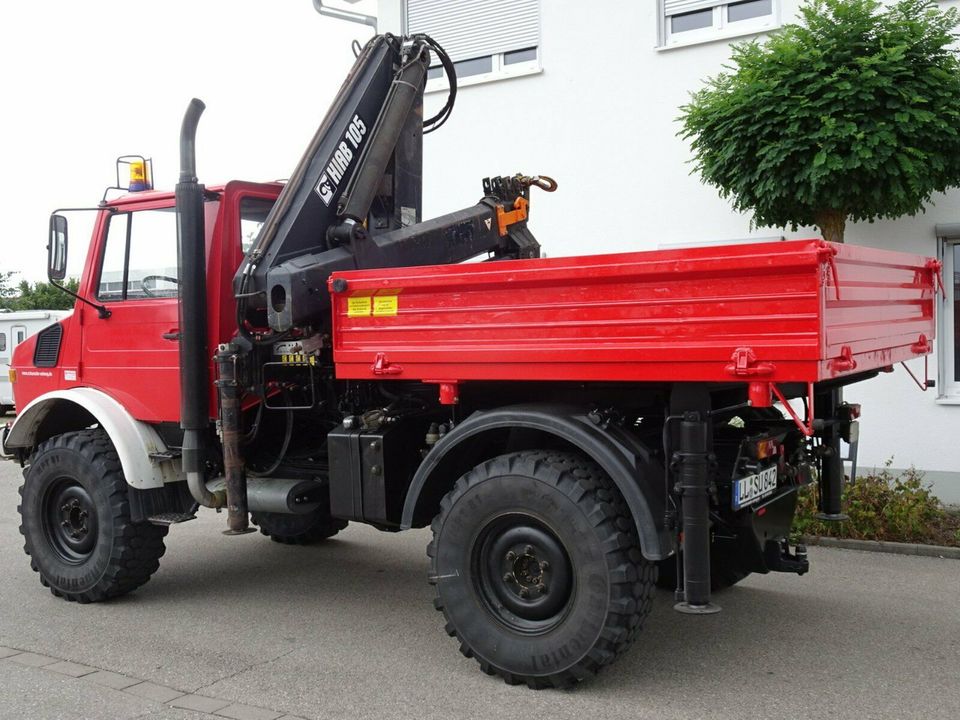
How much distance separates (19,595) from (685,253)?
482 centimetres

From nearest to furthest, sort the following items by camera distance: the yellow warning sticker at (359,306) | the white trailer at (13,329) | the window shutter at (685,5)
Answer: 1. the yellow warning sticker at (359,306)
2. the window shutter at (685,5)
3. the white trailer at (13,329)

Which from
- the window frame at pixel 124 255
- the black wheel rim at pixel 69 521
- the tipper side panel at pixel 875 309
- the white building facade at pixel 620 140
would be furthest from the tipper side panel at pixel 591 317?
Answer: the white building facade at pixel 620 140

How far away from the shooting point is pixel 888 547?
7020 mm

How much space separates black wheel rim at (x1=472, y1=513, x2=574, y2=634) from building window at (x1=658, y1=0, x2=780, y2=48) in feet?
22.8

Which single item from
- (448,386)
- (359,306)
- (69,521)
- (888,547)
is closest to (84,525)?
(69,521)

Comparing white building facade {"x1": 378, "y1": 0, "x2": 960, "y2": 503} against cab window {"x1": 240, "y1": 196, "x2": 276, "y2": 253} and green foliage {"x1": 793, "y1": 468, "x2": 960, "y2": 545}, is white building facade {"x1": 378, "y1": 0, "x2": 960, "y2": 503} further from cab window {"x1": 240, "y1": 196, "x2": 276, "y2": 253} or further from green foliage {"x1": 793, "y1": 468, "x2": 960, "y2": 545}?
cab window {"x1": 240, "y1": 196, "x2": 276, "y2": 253}

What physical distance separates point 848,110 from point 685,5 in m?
3.25

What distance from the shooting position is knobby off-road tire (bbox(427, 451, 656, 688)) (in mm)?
4191

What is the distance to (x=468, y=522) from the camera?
4539 mm

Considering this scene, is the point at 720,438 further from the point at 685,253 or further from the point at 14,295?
the point at 14,295

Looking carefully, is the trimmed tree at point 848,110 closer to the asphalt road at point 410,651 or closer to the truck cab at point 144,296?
Result: the asphalt road at point 410,651

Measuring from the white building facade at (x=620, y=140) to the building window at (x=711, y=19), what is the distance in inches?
0.5

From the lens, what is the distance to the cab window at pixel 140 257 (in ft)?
19.6

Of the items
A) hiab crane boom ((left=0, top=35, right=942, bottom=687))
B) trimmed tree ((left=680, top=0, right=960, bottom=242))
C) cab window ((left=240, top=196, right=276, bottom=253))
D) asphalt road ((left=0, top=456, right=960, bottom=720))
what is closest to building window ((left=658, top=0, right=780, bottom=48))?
trimmed tree ((left=680, top=0, right=960, bottom=242))
